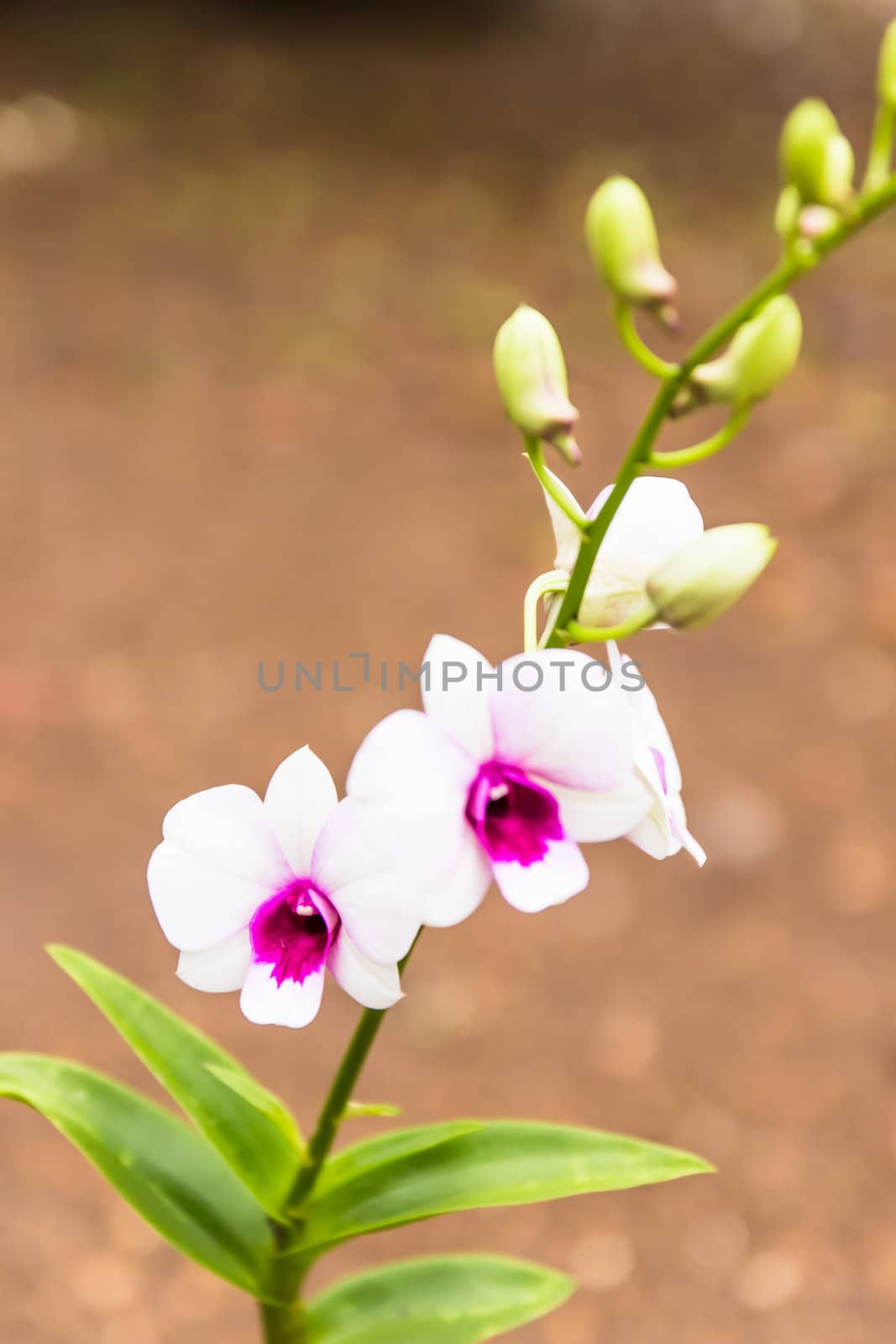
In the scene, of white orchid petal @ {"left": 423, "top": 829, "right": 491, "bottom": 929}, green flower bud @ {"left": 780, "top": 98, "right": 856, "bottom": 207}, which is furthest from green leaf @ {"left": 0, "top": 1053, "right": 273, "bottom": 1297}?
green flower bud @ {"left": 780, "top": 98, "right": 856, "bottom": 207}

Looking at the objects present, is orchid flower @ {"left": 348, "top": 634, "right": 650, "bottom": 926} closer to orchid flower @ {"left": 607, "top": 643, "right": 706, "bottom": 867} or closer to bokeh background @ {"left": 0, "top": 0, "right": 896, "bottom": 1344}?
orchid flower @ {"left": 607, "top": 643, "right": 706, "bottom": 867}

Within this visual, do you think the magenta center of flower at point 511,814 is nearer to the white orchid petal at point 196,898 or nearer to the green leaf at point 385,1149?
the white orchid petal at point 196,898

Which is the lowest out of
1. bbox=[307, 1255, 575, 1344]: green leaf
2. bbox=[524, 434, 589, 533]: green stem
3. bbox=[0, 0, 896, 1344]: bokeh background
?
bbox=[307, 1255, 575, 1344]: green leaf

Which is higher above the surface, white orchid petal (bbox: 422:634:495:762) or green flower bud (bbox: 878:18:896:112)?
green flower bud (bbox: 878:18:896:112)

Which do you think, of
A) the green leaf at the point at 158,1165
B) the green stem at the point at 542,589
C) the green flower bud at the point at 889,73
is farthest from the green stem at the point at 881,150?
the green leaf at the point at 158,1165

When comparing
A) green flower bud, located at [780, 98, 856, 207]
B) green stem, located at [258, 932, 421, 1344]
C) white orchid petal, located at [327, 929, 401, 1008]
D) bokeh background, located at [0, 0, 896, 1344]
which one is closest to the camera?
green flower bud, located at [780, 98, 856, 207]

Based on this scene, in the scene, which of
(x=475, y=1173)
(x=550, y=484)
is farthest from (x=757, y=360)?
(x=475, y=1173)

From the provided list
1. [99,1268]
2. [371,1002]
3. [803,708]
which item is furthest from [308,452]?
[371,1002]
